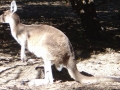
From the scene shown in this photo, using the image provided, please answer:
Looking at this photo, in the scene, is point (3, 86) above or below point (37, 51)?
below

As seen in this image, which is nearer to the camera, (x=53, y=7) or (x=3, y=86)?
(x=3, y=86)

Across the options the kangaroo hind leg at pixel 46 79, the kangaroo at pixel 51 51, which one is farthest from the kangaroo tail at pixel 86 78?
the kangaroo hind leg at pixel 46 79

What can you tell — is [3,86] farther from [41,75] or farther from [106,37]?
[106,37]

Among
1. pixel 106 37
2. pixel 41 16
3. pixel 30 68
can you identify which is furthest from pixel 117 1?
pixel 30 68

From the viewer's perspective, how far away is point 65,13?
14039 mm

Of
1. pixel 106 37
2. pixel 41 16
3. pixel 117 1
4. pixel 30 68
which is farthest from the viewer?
pixel 117 1

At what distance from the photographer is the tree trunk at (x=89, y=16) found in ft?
27.5

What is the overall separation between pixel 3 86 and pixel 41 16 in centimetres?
829

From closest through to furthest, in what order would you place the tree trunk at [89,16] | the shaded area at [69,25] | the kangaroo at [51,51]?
the kangaroo at [51,51] < the shaded area at [69,25] < the tree trunk at [89,16]

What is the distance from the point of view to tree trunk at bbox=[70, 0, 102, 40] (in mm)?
8375

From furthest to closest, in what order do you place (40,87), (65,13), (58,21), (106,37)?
(65,13), (58,21), (106,37), (40,87)

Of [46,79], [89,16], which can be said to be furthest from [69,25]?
[46,79]

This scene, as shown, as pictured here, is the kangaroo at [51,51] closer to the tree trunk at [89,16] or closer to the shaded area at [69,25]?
the shaded area at [69,25]

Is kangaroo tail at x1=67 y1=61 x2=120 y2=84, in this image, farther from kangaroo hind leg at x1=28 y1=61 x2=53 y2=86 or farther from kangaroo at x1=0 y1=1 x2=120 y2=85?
kangaroo hind leg at x1=28 y1=61 x2=53 y2=86
